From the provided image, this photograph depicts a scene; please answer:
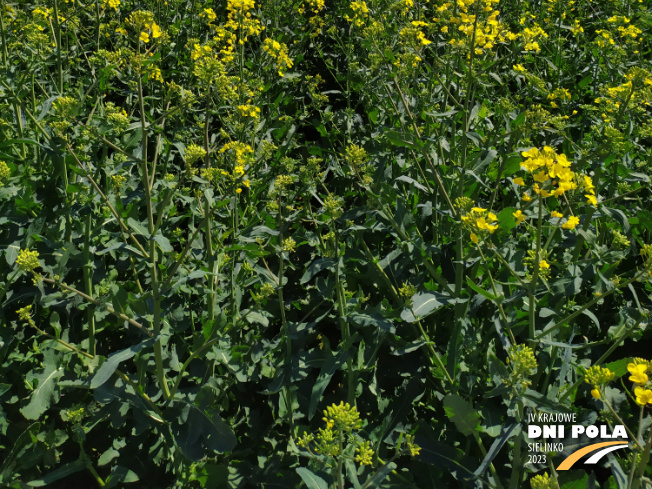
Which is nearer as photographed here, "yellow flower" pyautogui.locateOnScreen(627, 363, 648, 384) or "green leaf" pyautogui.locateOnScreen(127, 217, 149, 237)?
"yellow flower" pyautogui.locateOnScreen(627, 363, 648, 384)

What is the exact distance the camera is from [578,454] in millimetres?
2307

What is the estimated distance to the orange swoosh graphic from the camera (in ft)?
7.51

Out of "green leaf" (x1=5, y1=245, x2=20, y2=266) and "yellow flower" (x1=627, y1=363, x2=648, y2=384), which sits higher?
"green leaf" (x1=5, y1=245, x2=20, y2=266)

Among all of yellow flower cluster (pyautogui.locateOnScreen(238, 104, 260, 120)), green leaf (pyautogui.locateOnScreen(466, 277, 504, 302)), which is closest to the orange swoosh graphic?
green leaf (pyautogui.locateOnScreen(466, 277, 504, 302))

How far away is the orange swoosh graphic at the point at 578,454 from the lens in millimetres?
2289

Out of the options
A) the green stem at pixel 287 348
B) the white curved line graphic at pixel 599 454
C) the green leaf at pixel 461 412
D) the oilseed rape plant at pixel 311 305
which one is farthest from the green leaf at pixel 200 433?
the white curved line graphic at pixel 599 454

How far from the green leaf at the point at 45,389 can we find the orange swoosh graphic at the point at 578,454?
220cm

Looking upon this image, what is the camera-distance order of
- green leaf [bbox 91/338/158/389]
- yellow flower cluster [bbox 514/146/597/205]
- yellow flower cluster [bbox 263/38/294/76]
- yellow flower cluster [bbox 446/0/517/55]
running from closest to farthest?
yellow flower cluster [bbox 514/146/597/205]
green leaf [bbox 91/338/158/389]
yellow flower cluster [bbox 446/0/517/55]
yellow flower cluster [bbox 263/38/294/76]

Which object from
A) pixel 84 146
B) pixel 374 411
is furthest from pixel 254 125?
pixel 374 411

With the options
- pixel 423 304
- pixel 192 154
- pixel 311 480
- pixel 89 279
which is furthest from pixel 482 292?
pixel 89 279

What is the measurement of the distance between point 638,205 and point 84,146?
122 inches

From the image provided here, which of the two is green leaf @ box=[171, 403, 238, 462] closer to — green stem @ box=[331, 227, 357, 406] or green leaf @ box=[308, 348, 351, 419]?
→ green leaf @ box=[308, 348, 351, 419]

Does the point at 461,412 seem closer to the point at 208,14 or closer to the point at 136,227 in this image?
the point at 136,227

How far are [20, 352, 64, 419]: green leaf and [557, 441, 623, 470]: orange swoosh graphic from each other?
2196mm
